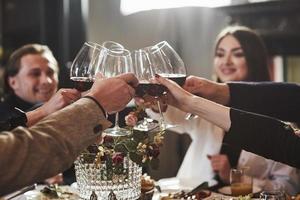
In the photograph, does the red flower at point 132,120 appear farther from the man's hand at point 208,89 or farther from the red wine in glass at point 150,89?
the man's hand at point 208,89

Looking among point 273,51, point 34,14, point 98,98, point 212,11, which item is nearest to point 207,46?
point 212,11

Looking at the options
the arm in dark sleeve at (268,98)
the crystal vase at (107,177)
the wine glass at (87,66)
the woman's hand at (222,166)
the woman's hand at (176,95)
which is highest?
the wine glass at (87,66)

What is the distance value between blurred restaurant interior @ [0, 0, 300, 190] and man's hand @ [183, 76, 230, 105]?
133 centimetres

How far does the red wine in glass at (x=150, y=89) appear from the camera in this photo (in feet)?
4.67

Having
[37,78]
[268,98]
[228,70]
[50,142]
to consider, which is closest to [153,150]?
[50,142]

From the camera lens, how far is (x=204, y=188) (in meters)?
1.63

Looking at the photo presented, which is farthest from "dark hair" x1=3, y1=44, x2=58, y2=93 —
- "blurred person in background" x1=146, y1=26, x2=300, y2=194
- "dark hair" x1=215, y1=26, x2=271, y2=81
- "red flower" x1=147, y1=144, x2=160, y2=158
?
"red flower" x1=147, y1=144, x2=160, y2=158

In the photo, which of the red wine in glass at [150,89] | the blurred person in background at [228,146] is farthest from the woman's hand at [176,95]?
the blurred person in background at [228,146]

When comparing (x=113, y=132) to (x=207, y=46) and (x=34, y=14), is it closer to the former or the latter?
(x=207, y=46)

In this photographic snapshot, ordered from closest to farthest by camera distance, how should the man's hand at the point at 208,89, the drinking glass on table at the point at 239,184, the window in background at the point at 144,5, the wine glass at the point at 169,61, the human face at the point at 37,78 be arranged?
the wine glass at the point at 169,61, the drinking glass on table at the point at 239,184, the man's hand at the point at 208,89, the human face at the point at 37,78, the window in background at the point at 144,5

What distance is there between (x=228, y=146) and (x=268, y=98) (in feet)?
1.59

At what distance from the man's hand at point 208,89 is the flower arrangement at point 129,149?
427 millimetres

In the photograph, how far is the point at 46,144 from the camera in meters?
1.02

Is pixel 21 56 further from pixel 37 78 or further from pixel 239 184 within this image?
pixel 239 184
